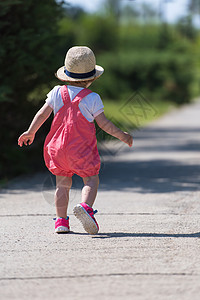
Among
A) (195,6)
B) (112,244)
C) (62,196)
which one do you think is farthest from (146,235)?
(195,6)

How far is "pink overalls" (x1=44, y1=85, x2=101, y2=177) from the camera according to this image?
5.44m

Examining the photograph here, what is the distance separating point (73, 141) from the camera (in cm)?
545

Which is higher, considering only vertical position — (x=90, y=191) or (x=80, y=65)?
(x=80, y=65)

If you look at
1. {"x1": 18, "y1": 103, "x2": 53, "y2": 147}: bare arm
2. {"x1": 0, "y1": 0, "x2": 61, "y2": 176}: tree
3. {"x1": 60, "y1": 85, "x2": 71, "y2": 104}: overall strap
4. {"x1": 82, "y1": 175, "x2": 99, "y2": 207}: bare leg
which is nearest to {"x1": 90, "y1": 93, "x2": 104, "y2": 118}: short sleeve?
{"x1": 60, "y1": 85, "x2": 71, "y2": 104}: overall strap

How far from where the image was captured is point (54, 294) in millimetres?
3811

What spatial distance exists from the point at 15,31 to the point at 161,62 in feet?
109

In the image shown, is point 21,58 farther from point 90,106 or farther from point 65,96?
point 90,106

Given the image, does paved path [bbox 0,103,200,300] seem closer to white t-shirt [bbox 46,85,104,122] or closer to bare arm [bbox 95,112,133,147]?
bare arm [bbox 95,112,133,147]

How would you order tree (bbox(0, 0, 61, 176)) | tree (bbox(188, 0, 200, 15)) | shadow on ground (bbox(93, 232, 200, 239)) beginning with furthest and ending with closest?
1. tree (bbox(188, 0, 200, 15))
2. tree (bbox(0, 0, 61, 176))
3. shadow on ground (bbox(93, 232, 200, 239))

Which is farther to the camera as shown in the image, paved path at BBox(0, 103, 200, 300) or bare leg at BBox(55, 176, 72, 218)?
bare leg at BBox(55, 176, 72, 218)

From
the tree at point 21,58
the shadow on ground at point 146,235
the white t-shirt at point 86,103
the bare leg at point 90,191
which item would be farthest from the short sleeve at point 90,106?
the tree at point 21,58

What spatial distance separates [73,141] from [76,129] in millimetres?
107

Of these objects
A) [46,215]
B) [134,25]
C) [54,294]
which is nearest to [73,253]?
[54,294]

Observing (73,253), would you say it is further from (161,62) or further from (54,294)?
(161,62)
